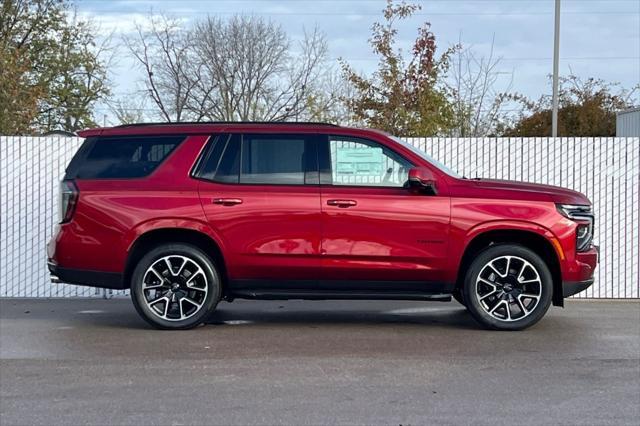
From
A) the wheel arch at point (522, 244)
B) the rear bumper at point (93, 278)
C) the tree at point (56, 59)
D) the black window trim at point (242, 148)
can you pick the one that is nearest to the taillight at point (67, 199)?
the rear bumper at point (93, 278)

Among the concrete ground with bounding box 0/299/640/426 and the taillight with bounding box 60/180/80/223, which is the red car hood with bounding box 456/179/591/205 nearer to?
the concrete ground with bounding box 0/299/640/426

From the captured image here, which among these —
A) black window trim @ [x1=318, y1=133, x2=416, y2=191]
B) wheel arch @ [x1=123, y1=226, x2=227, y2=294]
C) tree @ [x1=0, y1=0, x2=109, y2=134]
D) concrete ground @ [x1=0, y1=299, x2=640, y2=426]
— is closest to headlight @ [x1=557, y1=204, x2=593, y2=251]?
concrete ground @ [x1=0, y1=299, x2=640, y2=426]

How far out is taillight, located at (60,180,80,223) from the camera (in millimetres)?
8625

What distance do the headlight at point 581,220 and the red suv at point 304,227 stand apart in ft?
0.06

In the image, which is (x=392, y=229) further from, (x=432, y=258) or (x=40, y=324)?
(x=40, y=324)

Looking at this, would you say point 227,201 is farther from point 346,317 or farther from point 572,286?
point 572,286

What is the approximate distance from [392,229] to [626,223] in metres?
4.27

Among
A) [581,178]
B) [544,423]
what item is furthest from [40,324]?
[581,178]

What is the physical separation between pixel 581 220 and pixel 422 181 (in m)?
1.60

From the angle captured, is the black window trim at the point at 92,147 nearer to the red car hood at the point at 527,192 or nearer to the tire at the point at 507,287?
the red car hood at the point at 527,192

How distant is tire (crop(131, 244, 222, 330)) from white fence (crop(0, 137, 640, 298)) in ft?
10.3

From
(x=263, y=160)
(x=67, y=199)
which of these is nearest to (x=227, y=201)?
(x=263, y=160)

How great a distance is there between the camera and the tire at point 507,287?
335 inches

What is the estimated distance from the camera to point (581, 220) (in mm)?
8562
